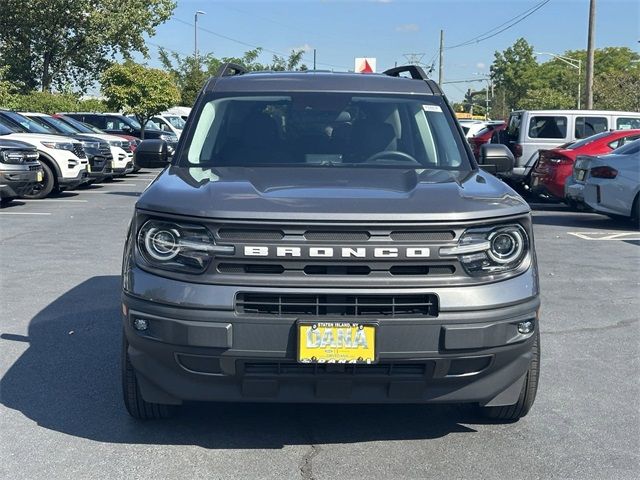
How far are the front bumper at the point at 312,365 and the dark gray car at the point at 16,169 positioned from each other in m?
11.7

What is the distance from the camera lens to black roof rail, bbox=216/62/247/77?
6.26 metres

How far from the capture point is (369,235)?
4117 mm

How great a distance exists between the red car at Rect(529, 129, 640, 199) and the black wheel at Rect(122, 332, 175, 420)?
12302 millimetres

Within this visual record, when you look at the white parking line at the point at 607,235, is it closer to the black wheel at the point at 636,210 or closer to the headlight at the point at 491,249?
the black wheel at the point at 636,210

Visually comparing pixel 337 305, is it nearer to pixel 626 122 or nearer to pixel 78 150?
pixel 78 150

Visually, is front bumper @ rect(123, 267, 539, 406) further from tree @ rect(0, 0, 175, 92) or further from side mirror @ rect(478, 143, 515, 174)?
tree @ rect(0, 0, 175, 92)

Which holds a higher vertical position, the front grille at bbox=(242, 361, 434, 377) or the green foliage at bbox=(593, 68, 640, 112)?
the green foliage at bbox=(593, 68, 640, 112)

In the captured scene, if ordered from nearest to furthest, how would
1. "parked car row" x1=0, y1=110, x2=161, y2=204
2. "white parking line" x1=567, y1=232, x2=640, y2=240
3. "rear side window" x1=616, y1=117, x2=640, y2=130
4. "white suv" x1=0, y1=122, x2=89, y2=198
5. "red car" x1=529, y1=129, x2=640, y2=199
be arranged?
"white parking line" x1=567, y1=232, x2=640, y2=240
"parked car row" x1=0, y1=110, x2=161, y2=204
"red car" x1=529, y1=129, x2=640, y2=199
"white suv" x1=0, y1=122, x2=89, y2=198
"rear side window" x1=616, y1=117, x2=640, y2=130

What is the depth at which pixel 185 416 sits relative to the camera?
4.92 m

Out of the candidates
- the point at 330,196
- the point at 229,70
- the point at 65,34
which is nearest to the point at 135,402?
the point at 330,196

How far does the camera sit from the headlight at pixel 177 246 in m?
4.12

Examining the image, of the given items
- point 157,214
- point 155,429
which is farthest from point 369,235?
point 155,429

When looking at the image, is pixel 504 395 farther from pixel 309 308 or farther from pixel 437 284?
pixel 309 308

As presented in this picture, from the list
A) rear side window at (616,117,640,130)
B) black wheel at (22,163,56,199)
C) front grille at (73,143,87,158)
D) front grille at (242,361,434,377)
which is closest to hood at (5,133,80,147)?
front grille at (73,143,87,158)
